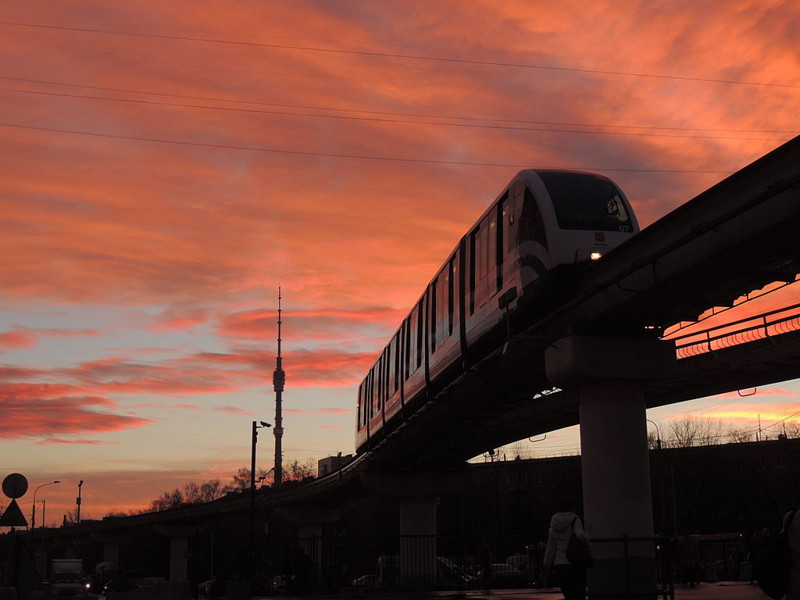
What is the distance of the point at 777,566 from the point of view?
275 inches

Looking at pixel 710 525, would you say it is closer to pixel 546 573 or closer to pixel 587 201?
pixel 587 201


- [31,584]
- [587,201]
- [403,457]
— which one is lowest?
[31,584]

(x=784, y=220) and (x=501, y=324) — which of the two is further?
(x=501, y=324)

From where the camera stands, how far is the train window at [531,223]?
20797 millimetres

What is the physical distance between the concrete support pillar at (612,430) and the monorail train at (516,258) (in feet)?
4.90

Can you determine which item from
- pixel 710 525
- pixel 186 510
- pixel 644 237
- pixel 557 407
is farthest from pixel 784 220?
pixel 186 510

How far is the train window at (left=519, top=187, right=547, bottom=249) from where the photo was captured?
2080 centimetres

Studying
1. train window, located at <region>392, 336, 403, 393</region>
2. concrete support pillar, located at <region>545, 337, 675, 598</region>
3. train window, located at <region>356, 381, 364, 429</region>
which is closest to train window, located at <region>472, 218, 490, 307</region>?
concrete support pillar, located at <region>545, 337, 675, 598</region>

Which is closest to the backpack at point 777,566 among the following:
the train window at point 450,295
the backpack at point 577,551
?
the backpack at point 577,551

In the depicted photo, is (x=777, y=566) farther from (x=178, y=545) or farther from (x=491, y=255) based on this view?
(x=178, y=545)

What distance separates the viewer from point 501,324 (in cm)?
2262

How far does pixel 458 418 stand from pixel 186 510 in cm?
8243

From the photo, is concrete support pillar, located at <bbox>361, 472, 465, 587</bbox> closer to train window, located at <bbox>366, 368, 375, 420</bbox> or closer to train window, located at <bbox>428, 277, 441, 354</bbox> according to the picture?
train window, located at <bbox>366, 368, 375, 420</bbox>

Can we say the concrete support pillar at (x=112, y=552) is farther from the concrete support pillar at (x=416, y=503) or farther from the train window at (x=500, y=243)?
the train window at (x=500, y=243)
